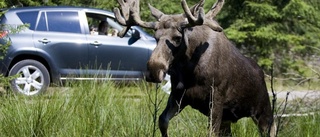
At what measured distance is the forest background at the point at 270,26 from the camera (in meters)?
19.5

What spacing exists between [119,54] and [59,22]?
50.9 inches

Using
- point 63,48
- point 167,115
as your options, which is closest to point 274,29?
point 63,48

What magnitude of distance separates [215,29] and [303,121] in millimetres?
→ 1590

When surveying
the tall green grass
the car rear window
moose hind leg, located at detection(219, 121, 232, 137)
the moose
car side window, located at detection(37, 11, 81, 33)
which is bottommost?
car side window, located at detection(37, 11, 81, 33)

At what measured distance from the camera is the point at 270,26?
64.7 feet

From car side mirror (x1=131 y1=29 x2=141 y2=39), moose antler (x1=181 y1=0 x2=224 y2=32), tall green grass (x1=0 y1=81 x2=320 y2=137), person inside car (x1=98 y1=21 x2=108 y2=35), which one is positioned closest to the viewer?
moose antler (x1=181 y1=0 x2=224 y2=32)

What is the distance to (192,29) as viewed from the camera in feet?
21.0

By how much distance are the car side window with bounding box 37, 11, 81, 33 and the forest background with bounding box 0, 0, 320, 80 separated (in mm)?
5808

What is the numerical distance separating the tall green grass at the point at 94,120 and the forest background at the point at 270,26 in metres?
11.6

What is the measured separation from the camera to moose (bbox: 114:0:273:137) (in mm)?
6121

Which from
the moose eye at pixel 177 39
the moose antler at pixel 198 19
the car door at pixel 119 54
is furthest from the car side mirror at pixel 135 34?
the moose eye at pixel 177 39

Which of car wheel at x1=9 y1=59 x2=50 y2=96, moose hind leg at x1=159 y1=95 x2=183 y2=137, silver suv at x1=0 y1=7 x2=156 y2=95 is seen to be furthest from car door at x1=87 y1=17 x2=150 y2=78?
moose hind leg at x1=159 y1=95 x2=183 y2=137

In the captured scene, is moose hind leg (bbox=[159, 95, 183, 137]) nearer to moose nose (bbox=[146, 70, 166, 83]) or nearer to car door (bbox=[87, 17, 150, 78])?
moose nose (bbox=[146, 70, 166, 83])

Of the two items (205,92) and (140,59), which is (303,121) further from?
(140,59)
